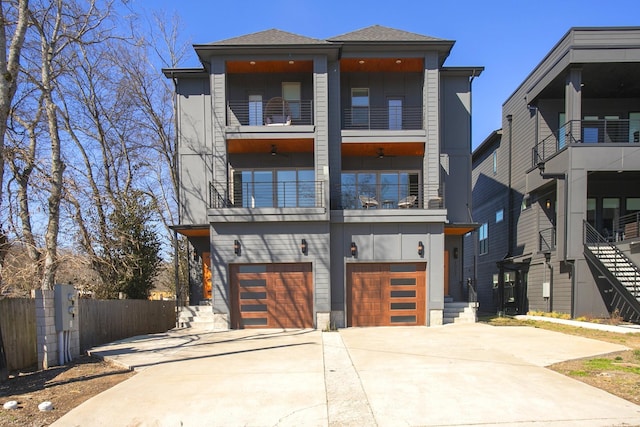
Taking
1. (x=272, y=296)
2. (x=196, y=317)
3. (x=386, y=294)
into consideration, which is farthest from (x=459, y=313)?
(x=196, y=317)

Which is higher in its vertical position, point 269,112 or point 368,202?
point 269,112

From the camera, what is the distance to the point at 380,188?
51.6ft

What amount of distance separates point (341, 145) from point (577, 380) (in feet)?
34.5

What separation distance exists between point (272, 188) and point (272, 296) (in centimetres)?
446

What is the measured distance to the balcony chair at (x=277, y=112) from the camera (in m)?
15.5

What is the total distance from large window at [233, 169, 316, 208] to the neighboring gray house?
0.05 meters

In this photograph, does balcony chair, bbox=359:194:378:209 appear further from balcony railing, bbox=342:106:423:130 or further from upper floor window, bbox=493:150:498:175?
upper floor window, bbox=493:150:498:175

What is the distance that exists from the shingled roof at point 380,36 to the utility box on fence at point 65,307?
472 inches

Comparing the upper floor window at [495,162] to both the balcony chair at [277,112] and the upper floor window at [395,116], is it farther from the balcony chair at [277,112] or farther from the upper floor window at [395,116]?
the balcony chair at [277,112]

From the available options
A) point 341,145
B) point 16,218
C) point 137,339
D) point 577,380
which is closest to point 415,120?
point 341,145

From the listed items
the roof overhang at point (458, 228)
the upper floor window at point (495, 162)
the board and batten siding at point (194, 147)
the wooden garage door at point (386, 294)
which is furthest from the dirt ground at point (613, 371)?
the upper floor window at point (495, 162)

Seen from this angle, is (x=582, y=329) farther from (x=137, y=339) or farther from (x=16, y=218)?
(x=16, y=218)

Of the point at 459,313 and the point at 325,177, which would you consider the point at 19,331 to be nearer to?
the point at 325,177

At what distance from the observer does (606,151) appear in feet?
49.5
